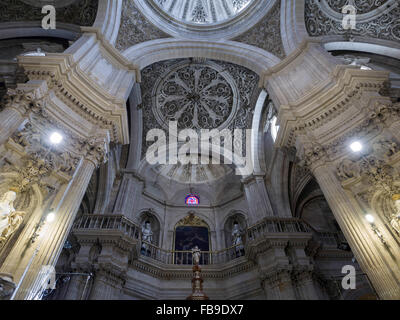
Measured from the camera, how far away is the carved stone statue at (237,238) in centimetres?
1395

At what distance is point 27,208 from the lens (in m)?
5.46

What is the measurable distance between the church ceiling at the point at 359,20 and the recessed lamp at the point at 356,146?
21.0ft

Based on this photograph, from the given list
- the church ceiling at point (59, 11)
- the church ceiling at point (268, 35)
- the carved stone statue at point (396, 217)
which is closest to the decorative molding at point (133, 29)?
the church ceiling at point (59, 11)

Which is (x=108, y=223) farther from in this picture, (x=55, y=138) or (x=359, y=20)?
(x=359, y=20)

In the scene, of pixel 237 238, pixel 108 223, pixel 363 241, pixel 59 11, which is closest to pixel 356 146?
pixel 363 241

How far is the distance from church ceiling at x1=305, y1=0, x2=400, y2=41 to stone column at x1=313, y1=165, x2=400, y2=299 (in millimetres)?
7515

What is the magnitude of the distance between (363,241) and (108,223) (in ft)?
31.3

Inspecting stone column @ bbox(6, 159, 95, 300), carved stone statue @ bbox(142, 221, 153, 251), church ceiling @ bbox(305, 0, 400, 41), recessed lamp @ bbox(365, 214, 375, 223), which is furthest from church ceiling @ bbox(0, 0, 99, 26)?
recessed lamp @ bbox(365, 214, 375, 223)

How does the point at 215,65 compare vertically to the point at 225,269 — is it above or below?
above

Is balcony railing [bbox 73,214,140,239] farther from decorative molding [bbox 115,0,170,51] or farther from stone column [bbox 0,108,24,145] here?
decorative molding [bbox 115,0,170,51]

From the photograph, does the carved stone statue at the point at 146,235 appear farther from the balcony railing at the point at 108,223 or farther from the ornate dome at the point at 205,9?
the ornate dome at the point at 205,9

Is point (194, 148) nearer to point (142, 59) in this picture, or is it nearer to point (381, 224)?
point (142, 59)

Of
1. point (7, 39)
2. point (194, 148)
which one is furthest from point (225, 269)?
point (7, 39)

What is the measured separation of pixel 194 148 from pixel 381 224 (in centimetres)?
1256
